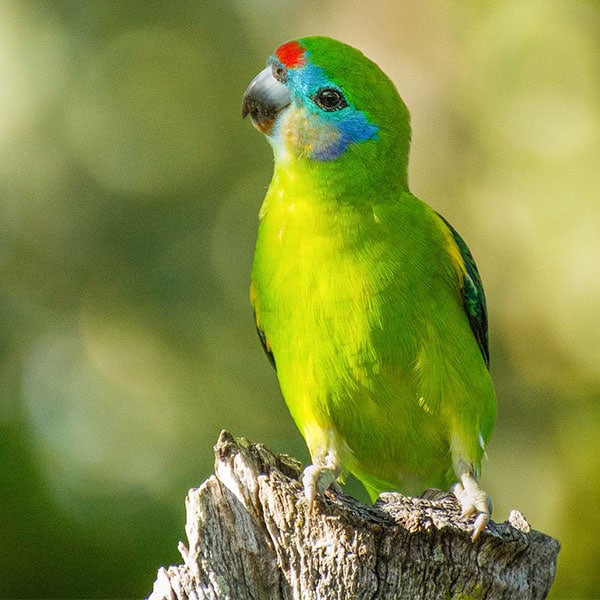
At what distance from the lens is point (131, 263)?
674cm

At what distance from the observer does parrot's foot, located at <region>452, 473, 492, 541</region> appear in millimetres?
3255

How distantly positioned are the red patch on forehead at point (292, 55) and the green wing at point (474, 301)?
1.06 metres

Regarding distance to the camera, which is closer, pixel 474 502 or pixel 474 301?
pixel 474 502

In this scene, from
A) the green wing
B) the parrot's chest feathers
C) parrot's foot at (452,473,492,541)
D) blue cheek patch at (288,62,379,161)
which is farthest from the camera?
the green wing

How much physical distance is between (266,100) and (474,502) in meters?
2.07

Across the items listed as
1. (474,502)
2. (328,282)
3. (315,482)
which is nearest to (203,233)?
(328,282)

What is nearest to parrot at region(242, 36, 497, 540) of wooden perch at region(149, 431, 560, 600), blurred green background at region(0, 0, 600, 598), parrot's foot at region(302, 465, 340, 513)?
parrot's foot at region(302, 465, 340, 513)

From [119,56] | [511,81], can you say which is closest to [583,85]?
[511,81]

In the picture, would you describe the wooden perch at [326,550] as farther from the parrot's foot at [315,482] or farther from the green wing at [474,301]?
the green wing at [474,301]

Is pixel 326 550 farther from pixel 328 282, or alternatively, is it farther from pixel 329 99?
pixel 329 99

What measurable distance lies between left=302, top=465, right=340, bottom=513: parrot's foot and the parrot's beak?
5.91 feet

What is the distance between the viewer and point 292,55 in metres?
4.62

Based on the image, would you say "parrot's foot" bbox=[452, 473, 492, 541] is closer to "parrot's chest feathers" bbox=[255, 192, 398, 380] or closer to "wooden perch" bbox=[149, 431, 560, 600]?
"wooden perch" bbox=[149, 431, 560, 600]

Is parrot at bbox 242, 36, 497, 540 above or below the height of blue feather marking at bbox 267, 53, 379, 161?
below
